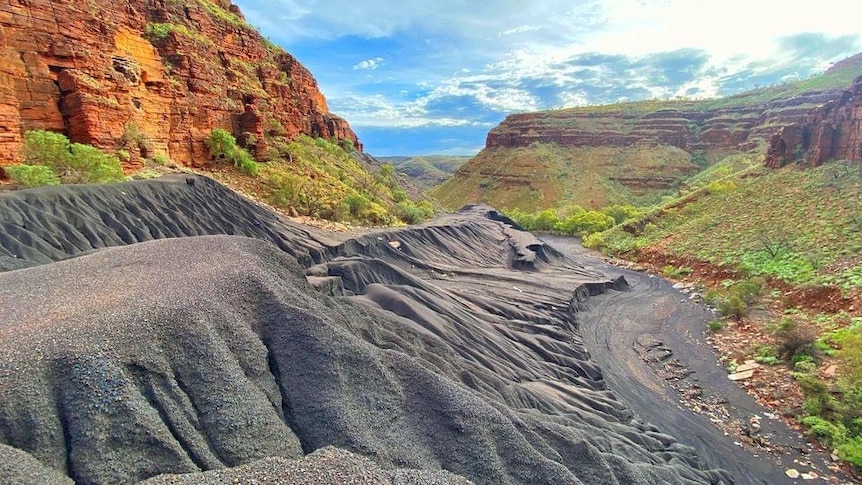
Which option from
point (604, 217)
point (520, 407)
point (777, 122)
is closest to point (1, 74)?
point (520, 407)

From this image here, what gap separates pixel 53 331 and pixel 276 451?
321 centimetres

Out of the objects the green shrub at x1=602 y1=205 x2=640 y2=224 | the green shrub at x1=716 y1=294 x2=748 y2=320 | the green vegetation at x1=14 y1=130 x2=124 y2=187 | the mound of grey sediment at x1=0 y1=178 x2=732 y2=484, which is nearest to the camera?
the mound of grey sediment at x1=0 y1=178 x2=732 y2=484

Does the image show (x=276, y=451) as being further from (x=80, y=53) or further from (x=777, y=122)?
(x=777, y=122)

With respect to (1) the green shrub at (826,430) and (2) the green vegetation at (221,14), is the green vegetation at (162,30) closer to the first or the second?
(2) the green vegetation at (221,14)

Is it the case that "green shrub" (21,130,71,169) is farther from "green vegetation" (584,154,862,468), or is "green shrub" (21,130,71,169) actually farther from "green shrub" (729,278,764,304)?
"green shrub" (729,278,764,304)

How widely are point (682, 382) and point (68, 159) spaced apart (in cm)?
2437

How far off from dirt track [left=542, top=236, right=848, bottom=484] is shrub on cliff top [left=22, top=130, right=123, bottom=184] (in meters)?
20.5

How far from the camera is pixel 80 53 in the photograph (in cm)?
1809

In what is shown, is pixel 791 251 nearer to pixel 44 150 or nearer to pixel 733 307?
pixel 733 307

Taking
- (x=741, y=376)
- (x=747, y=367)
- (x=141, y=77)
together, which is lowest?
(x=741, y=376)

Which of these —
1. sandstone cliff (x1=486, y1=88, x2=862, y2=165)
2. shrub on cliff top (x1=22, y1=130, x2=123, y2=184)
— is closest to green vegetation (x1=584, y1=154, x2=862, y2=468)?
shrub on cliff top (x1=22, y1=130, x2=123, y2=184)

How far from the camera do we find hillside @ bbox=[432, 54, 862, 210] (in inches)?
2847

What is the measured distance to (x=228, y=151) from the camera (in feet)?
83.1

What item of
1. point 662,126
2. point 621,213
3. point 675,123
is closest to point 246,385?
point 621,213
